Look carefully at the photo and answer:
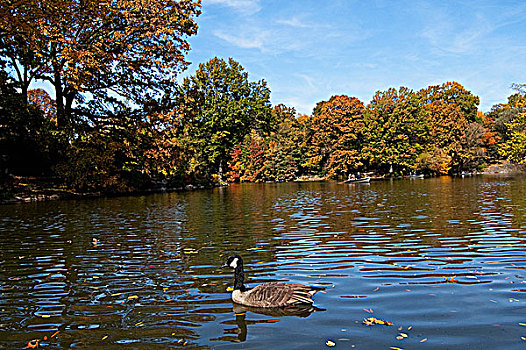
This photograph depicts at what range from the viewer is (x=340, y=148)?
60844mm

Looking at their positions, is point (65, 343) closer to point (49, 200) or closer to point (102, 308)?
point (102, 308)

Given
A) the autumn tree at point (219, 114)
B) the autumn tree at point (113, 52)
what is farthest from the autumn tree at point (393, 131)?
the autumn tree at point (113, 52)

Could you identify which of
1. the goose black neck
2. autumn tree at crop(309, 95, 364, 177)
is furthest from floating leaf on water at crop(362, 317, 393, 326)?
autumn tree at crop(309, 95, 364, 177)

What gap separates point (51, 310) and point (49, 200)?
24846 mm

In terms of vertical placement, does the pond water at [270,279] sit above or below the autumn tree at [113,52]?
below

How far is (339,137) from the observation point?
60.2 m

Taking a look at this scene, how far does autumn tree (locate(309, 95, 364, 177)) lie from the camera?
59.6m

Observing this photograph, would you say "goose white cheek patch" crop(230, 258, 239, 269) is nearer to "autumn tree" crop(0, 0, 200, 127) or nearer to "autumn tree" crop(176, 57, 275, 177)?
"autumn tree" crop(0, 0, 200, 127)

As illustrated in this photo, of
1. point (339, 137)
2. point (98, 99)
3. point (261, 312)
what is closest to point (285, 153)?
point (339, 137)

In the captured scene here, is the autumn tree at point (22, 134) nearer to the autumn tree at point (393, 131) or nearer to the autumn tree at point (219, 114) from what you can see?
the autumn tree at point (219, 114)

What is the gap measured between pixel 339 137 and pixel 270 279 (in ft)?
A: 181

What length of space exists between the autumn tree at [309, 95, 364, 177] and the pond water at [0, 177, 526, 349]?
46.4 metres

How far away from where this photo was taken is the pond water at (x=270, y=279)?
446cm

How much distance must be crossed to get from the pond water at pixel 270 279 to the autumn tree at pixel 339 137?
46.4 m
